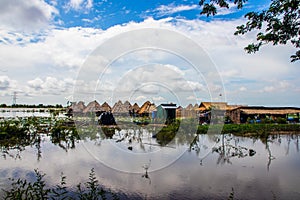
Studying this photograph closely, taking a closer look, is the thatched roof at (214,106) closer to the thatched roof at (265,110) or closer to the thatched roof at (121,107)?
the thatched roof at (265,110)

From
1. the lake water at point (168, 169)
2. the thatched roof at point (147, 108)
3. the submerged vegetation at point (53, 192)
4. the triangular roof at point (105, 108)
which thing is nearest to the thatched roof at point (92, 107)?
the triangular roof at point (105, 108)

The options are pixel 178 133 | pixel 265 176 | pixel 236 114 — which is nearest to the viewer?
pixel 265 176

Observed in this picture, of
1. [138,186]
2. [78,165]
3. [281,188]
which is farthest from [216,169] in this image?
[78,165]

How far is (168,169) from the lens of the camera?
5.84m

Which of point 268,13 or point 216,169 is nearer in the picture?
point 268,13

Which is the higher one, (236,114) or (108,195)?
(236,114)

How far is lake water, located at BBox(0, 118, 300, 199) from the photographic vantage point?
4.40 m

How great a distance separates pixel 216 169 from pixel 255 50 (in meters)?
2.90

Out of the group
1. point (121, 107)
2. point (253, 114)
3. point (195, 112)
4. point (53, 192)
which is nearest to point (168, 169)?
point (53, 192)

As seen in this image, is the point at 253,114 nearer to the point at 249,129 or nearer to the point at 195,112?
the point at 195,112

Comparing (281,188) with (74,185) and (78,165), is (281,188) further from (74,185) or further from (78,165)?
(78,165)

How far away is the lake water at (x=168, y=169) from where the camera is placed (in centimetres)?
440

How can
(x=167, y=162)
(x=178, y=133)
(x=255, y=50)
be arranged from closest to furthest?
(x=255, y=50)
(x=167, y=162)
(x=178, y=133)

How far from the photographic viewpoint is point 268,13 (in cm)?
364
